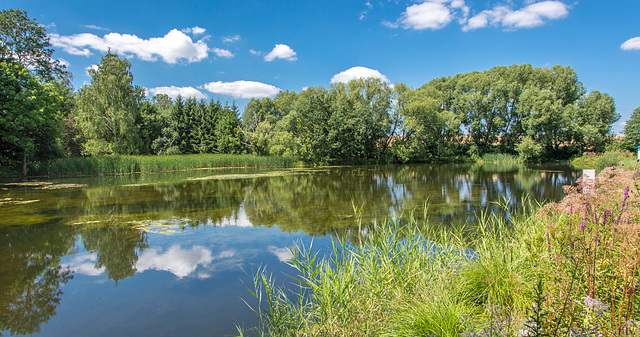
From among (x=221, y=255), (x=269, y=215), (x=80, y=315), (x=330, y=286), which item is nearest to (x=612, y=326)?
(x=330, y=286)

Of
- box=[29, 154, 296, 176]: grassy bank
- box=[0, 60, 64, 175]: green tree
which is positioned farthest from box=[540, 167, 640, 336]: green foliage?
box=[29, 154, 296, 176]: grassy bank

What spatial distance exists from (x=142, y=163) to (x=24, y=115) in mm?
9325

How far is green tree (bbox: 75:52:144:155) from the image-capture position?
32.0 m

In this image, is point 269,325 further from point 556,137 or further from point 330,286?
point 556,137

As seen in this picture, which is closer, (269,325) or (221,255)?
(269,325)

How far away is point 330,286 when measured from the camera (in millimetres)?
3252

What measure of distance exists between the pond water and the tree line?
24.7 meters

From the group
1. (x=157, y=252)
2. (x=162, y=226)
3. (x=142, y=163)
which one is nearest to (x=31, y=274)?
(x=157, y=252)

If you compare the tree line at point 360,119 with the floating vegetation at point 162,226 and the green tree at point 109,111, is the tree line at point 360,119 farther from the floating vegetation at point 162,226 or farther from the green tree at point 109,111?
the floating vegetation at point 162,226

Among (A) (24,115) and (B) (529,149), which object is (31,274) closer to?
(A) (24,115)

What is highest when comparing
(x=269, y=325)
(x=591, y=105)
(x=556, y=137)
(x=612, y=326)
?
(x=591, y=105)

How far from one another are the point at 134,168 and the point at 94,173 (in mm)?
3277

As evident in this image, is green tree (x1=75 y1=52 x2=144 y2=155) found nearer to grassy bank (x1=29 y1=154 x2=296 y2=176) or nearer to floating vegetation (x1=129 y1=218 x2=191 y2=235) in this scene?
grassy bank (x1=29 y1=154 x2=296 y2=176)

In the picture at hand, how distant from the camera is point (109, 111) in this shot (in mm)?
32719
